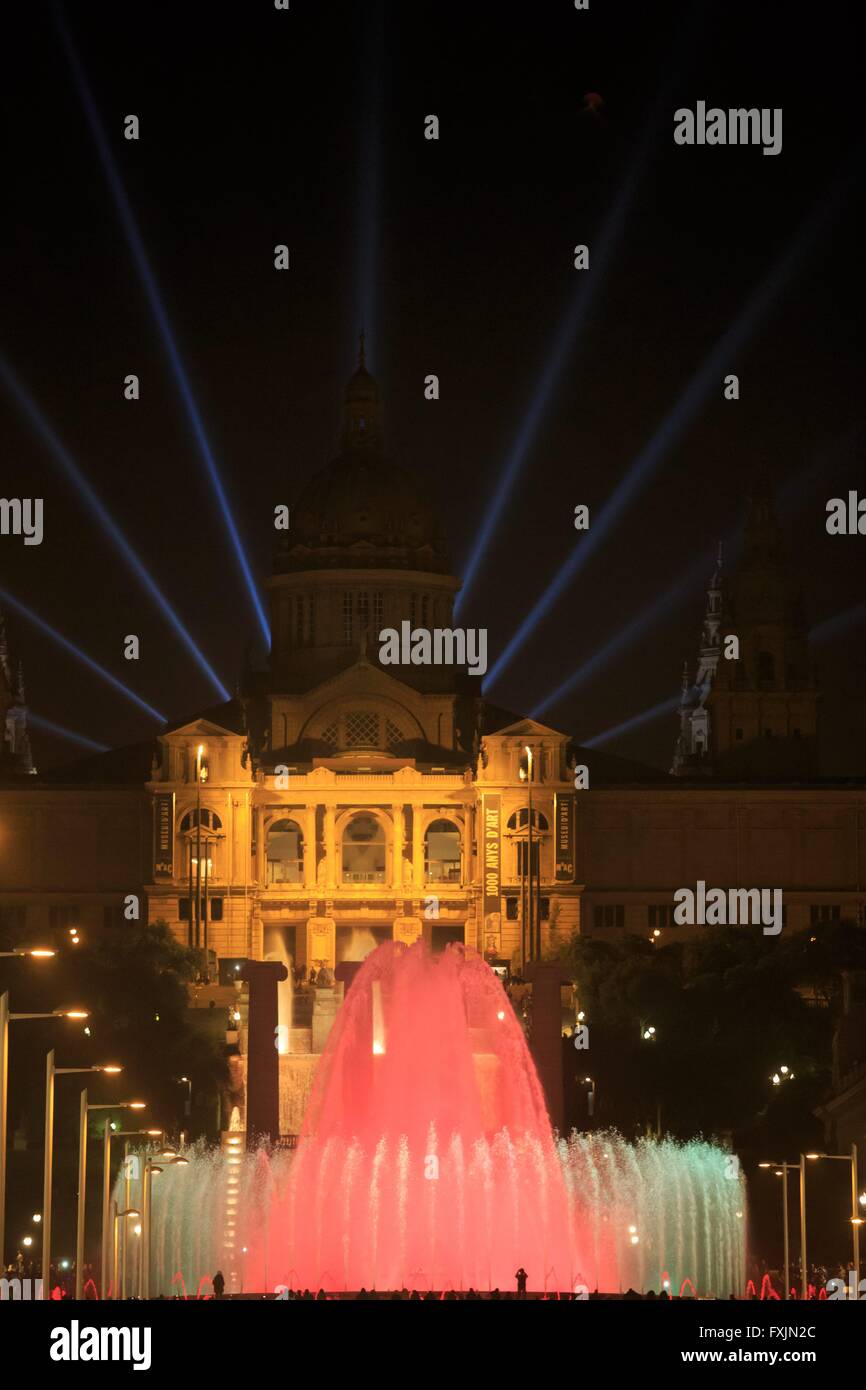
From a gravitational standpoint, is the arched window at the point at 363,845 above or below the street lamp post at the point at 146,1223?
above

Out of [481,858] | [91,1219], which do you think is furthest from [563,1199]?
[481,858]

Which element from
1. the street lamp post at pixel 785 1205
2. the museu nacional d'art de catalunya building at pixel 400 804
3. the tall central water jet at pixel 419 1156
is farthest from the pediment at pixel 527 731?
the street lamp post at pixel 785 1205

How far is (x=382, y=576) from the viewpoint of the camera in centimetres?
18712

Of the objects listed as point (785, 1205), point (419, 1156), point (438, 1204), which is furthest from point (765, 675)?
point (438, 1204)

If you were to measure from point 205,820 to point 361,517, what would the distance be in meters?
23.3

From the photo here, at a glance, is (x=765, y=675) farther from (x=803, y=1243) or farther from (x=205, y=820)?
(x=803, y=1243)

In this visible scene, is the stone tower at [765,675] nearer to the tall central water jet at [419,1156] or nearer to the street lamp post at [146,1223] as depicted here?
the tall central water jet at [419,1156]

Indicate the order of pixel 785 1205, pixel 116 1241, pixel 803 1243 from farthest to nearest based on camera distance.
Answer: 1. pixel 785 1205
2. pixel 116 1241
3. pixel 803 1243

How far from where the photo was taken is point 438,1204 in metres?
86.8

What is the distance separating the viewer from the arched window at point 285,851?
176m

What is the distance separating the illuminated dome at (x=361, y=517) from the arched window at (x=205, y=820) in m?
19.6

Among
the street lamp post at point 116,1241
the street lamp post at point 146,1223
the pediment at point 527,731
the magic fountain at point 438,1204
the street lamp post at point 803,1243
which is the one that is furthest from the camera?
the pediment at point 527,731

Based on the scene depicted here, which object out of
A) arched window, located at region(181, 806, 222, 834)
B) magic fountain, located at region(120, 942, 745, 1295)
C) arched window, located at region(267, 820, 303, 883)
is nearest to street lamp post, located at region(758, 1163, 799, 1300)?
magic fountain, located at region(120, 942, 745, 1295)
